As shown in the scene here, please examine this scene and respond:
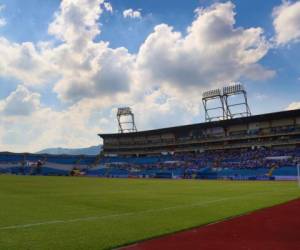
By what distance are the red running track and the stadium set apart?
3 centimetres

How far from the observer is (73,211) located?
60.2ft

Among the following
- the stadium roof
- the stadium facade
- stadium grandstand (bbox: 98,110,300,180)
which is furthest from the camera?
the stadium facade

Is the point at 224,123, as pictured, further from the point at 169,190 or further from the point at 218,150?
the point at 169,190

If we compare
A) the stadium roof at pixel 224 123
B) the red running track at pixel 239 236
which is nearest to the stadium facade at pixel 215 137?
the stadium roof at pixel 224 123

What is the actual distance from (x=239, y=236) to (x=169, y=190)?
1001 inches

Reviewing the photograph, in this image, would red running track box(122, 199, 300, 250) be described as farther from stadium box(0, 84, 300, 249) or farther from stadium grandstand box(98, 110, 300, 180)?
stadium grandstand box(98, 110, 300, 180)

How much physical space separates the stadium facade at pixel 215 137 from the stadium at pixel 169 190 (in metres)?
0.27

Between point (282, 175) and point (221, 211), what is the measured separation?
58365 millimetres

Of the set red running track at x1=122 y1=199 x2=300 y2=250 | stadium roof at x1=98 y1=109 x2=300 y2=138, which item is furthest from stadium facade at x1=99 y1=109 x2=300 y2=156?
red running track at x1=122 y1=199 x2=300 y2=250

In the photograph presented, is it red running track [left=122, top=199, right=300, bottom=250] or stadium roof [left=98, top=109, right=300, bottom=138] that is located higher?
stadium roof [left=98, top=109, right=300, bottom=138]

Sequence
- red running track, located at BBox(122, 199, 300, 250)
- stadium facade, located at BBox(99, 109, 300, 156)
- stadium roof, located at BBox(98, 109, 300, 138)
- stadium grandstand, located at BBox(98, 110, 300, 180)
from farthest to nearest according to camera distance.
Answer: stadium facade, located at BBox(99, 109, 300, 156), stadium roof, located at BBox(98, 109, 300, 138), stadium grandstand, located at BBox(98, 110, 300, 180), red running track, located at BBox(122, 199, 300, 250)

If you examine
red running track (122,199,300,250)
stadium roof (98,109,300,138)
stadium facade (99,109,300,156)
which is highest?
stadium roof (98,109,300,138)

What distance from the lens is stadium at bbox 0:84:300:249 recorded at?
11945 mm

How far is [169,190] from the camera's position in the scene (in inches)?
1471
